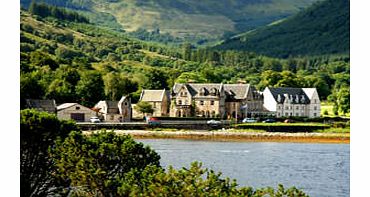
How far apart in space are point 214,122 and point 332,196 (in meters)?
48.3

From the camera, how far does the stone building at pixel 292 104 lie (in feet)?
335

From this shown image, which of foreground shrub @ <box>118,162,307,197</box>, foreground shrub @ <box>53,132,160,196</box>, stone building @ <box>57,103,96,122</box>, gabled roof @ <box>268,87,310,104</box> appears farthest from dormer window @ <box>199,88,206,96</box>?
foreground shrub @ <box>118,162,307,197</box>

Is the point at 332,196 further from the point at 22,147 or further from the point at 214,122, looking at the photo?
the point at 214,122

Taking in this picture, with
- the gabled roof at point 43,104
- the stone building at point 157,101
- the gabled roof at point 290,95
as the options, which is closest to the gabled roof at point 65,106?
the gabled roof at point 43,104

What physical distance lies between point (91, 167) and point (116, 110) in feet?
222

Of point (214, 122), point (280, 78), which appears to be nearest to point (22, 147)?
point (214, 122)

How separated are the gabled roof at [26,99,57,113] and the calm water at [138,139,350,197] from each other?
1603 centimetres

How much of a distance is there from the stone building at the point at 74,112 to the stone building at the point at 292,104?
26314mm

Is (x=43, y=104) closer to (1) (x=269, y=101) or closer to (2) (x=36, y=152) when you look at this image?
(1) (x=269, y=101)

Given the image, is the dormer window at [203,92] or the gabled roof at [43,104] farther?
the dormer window at [203,92]

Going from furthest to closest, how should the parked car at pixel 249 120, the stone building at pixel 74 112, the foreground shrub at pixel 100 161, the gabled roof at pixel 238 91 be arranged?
the gabled roof at pixel 238 91 → the parked car at pixel 249 120 → the stone building at pixel 74 112 → the foreground shrub at pixel 100 161

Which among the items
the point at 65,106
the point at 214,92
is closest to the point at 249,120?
the point at 214,92

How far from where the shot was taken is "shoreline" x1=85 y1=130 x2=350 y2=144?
73.4 meters

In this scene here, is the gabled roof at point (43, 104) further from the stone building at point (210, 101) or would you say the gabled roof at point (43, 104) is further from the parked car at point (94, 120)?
the stone building at point (210, 101)
